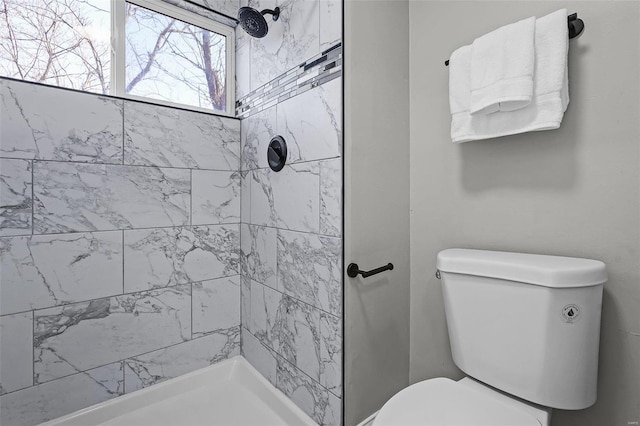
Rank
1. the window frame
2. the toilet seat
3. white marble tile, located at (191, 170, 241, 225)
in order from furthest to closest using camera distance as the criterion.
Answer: white marble tile, located at (191, 170, 241, 225) < the window frame < the toilet seat

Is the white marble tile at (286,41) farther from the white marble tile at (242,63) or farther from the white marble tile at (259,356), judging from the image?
the white marble tile at (259,356)

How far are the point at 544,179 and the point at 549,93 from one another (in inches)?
11.3

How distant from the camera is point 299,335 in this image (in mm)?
1390

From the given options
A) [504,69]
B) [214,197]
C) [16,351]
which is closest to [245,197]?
[214,197]

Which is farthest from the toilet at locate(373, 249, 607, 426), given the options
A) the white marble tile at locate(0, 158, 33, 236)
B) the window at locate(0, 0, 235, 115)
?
the window at locate(0, 0, 235, 115)

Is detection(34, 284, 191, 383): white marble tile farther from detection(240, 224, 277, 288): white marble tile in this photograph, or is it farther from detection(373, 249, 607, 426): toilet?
detection(373, 249, 607, 426): toilet

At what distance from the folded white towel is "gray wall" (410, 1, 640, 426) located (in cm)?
17

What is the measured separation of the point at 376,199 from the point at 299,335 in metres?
0.71

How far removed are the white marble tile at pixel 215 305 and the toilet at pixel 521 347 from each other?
Answer: 3.90ft

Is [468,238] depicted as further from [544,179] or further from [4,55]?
[4,55]

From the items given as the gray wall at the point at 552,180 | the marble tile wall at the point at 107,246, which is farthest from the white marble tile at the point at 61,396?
the gray wall at the point at 552,180

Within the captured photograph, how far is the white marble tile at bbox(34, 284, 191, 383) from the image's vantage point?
1315mm

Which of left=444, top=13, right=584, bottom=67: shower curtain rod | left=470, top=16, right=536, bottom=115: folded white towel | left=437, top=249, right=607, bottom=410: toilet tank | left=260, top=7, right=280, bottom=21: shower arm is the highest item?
left=260, top=7, right=280, bottom=21: shower arm

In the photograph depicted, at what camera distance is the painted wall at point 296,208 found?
1208mm
